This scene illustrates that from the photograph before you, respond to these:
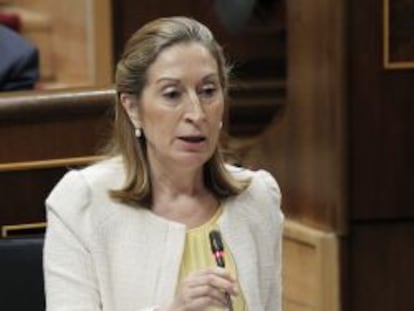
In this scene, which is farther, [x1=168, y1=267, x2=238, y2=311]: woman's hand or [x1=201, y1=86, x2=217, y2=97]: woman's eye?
[x1=201, y1=86, x2=217, y2=97]: woman's eye

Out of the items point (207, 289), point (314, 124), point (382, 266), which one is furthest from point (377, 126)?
point (207, 289)

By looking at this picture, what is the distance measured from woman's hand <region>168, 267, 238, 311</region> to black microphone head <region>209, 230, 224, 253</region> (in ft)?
0.24

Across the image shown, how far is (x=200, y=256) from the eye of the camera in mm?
1896

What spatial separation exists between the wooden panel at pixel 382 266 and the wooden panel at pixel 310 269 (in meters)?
0.05

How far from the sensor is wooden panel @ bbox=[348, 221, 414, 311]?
10.9 ft

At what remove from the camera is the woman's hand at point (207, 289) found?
1658 millimetres

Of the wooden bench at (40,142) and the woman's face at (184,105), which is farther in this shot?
the wooden bench at (40,142)

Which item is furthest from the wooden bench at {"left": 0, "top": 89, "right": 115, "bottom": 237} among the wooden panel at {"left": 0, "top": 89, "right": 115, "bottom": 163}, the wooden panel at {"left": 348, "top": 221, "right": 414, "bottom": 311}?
the wooden panel at {"left": 348, "top": 221, "right": 414, "bottom": 311}

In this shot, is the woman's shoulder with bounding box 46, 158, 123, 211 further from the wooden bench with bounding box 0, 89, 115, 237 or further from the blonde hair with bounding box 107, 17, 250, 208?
the wooden bench with bounding box 0, 89, 115, 237

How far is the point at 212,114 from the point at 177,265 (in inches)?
9.3

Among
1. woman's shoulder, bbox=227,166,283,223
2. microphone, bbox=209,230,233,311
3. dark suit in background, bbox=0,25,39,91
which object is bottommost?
microphone, bbox=209,230,233,311

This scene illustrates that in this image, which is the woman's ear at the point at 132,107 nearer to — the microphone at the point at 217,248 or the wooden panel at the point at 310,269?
the microphone at the point at 217,248

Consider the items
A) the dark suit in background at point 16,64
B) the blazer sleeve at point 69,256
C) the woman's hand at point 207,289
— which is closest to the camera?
the woman's hand at point 207,289

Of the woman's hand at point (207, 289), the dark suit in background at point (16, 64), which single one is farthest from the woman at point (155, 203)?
the dark suit in background at point (16, 64)
